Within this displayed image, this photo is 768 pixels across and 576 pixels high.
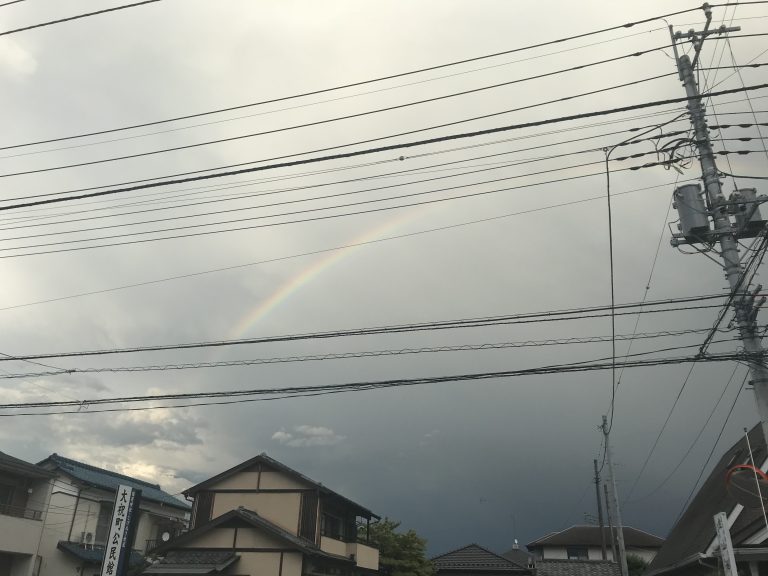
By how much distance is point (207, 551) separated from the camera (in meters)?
23.7

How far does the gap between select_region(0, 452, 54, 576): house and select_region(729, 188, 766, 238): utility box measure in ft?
97.0

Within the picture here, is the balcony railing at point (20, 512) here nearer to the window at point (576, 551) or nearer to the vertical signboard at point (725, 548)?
the vertical signboard at point (725, 548)

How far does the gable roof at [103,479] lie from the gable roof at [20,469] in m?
3.20

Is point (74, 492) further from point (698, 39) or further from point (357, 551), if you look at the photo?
point (698, 39)

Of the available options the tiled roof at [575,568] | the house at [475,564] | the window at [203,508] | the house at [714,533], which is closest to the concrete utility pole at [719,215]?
the house at [714,533]

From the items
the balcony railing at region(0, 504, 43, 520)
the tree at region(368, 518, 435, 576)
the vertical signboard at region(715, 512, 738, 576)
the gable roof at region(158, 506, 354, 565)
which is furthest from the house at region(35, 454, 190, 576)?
the vertical signboard at region(715, 512, 738, 576)

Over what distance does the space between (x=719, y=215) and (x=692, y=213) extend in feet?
1.74

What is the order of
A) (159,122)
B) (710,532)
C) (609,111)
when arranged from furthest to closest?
(710,532) → (159,122) → (609,111)

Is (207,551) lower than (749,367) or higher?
lower

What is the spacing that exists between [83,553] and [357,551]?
14.1 meters

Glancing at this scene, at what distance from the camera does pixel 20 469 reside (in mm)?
26016

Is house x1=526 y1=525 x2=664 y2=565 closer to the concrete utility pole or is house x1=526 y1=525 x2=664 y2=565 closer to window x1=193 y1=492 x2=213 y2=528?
window x1=193 y1=492 x2=213 y2=528

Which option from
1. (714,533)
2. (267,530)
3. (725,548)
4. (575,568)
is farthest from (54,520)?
(575,568)

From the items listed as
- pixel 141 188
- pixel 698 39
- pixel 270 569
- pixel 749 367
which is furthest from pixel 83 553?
pixel 698 39
